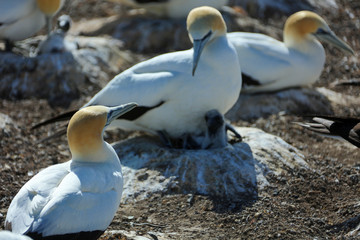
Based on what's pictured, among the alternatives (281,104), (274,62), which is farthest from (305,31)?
(281,104)

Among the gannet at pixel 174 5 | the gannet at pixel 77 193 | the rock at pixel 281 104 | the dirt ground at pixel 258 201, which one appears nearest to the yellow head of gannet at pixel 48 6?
the gannet at pixel 174 5

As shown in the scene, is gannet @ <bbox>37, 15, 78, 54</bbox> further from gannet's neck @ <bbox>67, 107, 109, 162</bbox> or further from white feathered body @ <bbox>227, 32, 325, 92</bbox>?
gannet's neck @ <bbox>67, 107, 109, 162</bbox>

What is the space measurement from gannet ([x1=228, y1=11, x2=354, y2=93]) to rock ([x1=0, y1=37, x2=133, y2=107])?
6.32 feet

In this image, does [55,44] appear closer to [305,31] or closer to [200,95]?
[305,31]

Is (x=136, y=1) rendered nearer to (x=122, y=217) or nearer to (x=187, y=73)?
(x=187, y=73)

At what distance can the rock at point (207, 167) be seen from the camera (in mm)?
6320

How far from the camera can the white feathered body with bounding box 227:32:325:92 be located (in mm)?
8789

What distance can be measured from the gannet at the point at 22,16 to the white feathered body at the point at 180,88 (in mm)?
3234

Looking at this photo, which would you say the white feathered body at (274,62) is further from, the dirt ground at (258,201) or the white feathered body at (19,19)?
the white feathered body at (19,19)

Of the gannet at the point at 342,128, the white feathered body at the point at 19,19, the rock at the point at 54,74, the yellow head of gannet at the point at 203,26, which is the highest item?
the yellow head of gannet at the point at 203,26

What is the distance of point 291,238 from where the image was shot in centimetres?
558

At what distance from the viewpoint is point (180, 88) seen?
675cm

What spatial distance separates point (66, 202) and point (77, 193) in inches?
4.5

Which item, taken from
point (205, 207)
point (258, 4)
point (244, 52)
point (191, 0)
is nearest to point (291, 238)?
point (205, 207)
